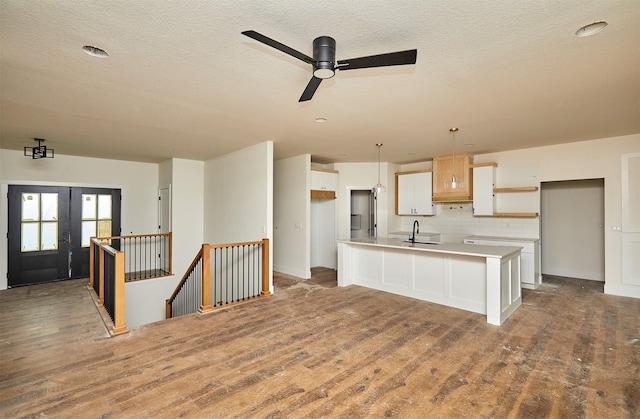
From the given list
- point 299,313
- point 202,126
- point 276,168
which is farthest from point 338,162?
point 299,313

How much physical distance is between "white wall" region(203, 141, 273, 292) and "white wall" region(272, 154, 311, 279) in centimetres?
109

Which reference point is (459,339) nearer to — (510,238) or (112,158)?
(510,238)

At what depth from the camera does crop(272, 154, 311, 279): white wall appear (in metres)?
6.47

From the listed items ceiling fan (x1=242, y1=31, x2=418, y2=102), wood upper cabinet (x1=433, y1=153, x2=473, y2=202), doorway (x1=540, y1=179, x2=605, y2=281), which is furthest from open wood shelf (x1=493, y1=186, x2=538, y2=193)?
ceiling fan (x1=242, y1=31, x2=418, y2=102)

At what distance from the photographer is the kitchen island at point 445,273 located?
3.99 meters

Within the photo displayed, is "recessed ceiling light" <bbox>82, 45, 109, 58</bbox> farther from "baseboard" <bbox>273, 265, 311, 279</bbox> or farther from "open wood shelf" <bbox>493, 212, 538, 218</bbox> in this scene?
"open wood shelf" <bbox>493, 212, 538, 218</bbox>

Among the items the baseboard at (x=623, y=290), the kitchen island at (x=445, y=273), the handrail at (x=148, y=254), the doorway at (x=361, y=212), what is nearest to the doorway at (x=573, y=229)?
the baseboard at (x=623, y=290)

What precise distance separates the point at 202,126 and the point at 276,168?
2945mm

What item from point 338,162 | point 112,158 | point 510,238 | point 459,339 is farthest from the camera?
point 338,162

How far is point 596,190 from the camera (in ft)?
20.3

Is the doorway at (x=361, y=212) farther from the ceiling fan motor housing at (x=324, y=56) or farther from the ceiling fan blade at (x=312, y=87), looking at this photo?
the ceiling fan motor housing at (x=324, y=56)

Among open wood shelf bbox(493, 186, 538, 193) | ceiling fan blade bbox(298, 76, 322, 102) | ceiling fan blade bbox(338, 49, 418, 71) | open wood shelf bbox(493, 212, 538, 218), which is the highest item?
ceiling fan blade bbox(338, 49, 418, 71)

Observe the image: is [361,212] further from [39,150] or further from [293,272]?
[39,150]

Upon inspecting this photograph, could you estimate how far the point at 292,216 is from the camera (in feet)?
22.2
